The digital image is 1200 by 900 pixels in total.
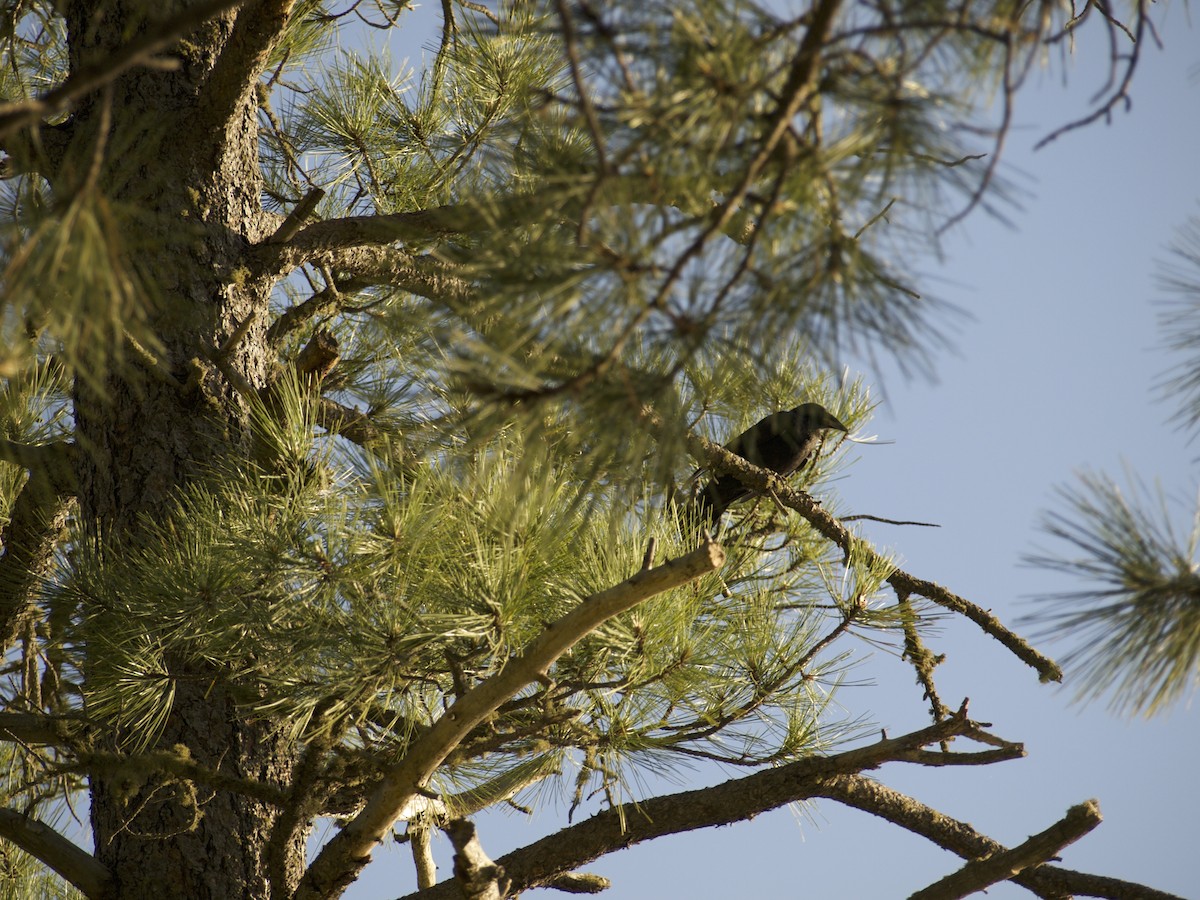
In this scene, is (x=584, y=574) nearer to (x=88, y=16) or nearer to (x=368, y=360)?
(x=368, y=360)

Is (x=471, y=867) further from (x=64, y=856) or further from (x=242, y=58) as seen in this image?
(x=242, y=58)

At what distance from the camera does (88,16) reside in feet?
6.61

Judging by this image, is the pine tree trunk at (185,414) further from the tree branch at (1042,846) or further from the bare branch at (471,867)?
the tree branch at (1042,846)

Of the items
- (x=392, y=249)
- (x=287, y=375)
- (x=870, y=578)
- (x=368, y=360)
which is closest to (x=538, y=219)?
(x=287, y=375)

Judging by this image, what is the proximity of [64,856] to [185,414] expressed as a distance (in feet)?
2.31

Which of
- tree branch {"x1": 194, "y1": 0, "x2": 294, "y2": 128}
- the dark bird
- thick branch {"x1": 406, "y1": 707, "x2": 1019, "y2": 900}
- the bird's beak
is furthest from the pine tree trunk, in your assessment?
the bird's beak

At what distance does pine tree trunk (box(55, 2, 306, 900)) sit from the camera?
5.43 feet

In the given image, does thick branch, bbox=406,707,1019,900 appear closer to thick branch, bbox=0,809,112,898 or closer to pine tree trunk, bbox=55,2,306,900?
pine tree trunk, bbox=55,2,306,900

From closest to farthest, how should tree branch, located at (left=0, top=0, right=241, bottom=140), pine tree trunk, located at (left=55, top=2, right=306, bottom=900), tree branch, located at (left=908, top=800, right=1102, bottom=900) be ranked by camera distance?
tree branch, located at (left=0, top=0, right=241, bottom=140) < tree branch, located at (left=908, top=800, right=1102, bottom=900) < pine tree trunk, located at (left=55, top=2, right=306, bottom=900)

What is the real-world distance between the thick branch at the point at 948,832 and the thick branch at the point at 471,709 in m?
0.57

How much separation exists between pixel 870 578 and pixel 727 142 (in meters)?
0.97

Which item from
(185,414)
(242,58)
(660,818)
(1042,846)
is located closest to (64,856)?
(185,414)

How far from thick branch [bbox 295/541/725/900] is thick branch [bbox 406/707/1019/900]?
0.62ft

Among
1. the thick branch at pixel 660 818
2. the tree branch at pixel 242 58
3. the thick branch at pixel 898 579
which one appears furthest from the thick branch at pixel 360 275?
the thick branch at pixel 660 818
